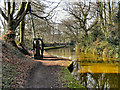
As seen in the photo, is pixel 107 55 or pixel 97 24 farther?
pixel 97 24

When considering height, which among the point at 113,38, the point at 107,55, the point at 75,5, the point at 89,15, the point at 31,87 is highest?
the point at 75,5

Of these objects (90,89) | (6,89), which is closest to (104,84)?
(90,89)

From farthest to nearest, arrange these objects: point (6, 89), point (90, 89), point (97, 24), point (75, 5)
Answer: point (75, 5), point (97, 24), point (90, 89), point (6, 89)

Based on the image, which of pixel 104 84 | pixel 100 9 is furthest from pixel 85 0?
pixel 104 84

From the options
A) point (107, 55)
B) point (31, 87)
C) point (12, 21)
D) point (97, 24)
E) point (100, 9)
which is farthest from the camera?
point (97, 24)

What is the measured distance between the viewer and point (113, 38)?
14.9 m

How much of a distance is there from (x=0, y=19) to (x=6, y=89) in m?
21.2

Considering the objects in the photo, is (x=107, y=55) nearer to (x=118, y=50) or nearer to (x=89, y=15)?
(x=118, y=50)

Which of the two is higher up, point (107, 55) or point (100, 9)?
point (100, 9)

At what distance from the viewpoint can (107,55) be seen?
17.4 m

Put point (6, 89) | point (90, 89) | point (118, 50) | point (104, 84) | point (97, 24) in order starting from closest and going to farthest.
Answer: point (6, 89), point (90, 89), point (104, 84), point (118, 50), point (97, 24)

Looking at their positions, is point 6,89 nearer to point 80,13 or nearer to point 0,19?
point 0,19

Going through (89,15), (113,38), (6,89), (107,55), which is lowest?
(107,55)

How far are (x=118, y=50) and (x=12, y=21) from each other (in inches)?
468
